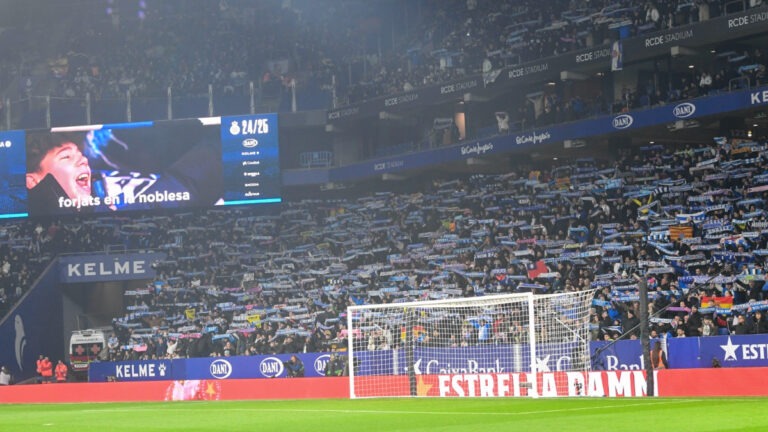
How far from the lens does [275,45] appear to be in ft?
166

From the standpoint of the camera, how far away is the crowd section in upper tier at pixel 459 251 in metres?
30.7

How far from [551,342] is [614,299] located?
4198mm

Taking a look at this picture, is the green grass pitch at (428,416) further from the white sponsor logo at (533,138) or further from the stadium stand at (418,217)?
the white sponsor logo at (533,138)

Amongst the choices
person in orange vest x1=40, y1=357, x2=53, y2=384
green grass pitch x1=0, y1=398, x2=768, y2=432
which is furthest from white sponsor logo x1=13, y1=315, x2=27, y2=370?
green grass pitch x1=0, y1=398, x2=768, y2=432

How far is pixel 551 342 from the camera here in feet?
90.8

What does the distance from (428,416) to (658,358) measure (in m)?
8.41

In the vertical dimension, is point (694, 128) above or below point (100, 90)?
below

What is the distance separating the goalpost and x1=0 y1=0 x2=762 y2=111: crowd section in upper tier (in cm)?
1275

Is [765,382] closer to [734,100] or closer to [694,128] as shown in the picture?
Answer: [734,100]

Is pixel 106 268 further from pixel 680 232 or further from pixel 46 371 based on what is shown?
pixel 680 232

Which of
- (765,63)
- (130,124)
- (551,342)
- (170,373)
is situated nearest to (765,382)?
(551,342)

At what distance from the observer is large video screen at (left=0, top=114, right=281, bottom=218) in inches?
1730

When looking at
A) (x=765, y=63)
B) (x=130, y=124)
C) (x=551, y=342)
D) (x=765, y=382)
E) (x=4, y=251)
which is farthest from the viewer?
(x=4, y=251)

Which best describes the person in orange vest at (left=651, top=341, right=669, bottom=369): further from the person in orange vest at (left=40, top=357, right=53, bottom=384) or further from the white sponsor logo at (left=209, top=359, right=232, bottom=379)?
the person in orange vest at (left=40, top=357, right=53, bottom=384)
